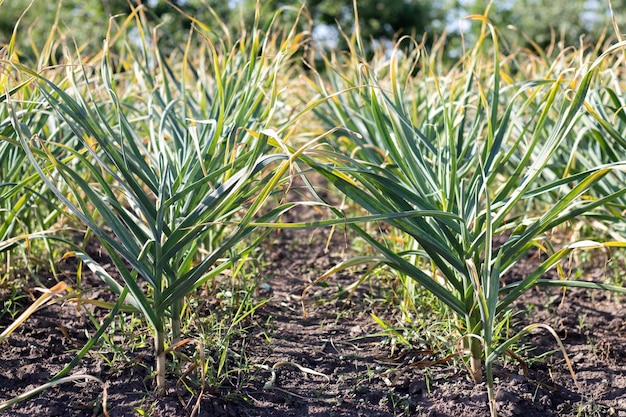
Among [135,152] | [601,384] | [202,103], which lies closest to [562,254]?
[601,384]

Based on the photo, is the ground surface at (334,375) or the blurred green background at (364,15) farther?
the blurred green background at (364,15)

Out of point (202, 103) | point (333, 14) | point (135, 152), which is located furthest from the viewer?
point (333, 14)

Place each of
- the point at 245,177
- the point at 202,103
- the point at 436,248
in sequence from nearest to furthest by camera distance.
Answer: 1. the point at 245,177
2. the point at 436,248
3. the point at 202,103

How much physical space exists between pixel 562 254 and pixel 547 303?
768 mm

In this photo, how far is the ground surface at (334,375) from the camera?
154 cm

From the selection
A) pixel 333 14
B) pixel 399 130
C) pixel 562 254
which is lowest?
pixel 333 14

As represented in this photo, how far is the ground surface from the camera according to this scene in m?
1.54

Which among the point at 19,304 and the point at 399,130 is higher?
the point at 399,130

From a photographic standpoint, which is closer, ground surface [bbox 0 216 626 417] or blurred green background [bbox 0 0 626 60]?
ground surface [bbox 0 216 626 417]

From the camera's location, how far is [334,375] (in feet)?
5.66

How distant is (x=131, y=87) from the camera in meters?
3.03

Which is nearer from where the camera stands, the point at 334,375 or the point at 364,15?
the point at 334,375

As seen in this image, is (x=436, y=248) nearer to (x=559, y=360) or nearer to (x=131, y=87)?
(x=559, y=360)

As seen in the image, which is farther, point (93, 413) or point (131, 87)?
point (131, 87)
